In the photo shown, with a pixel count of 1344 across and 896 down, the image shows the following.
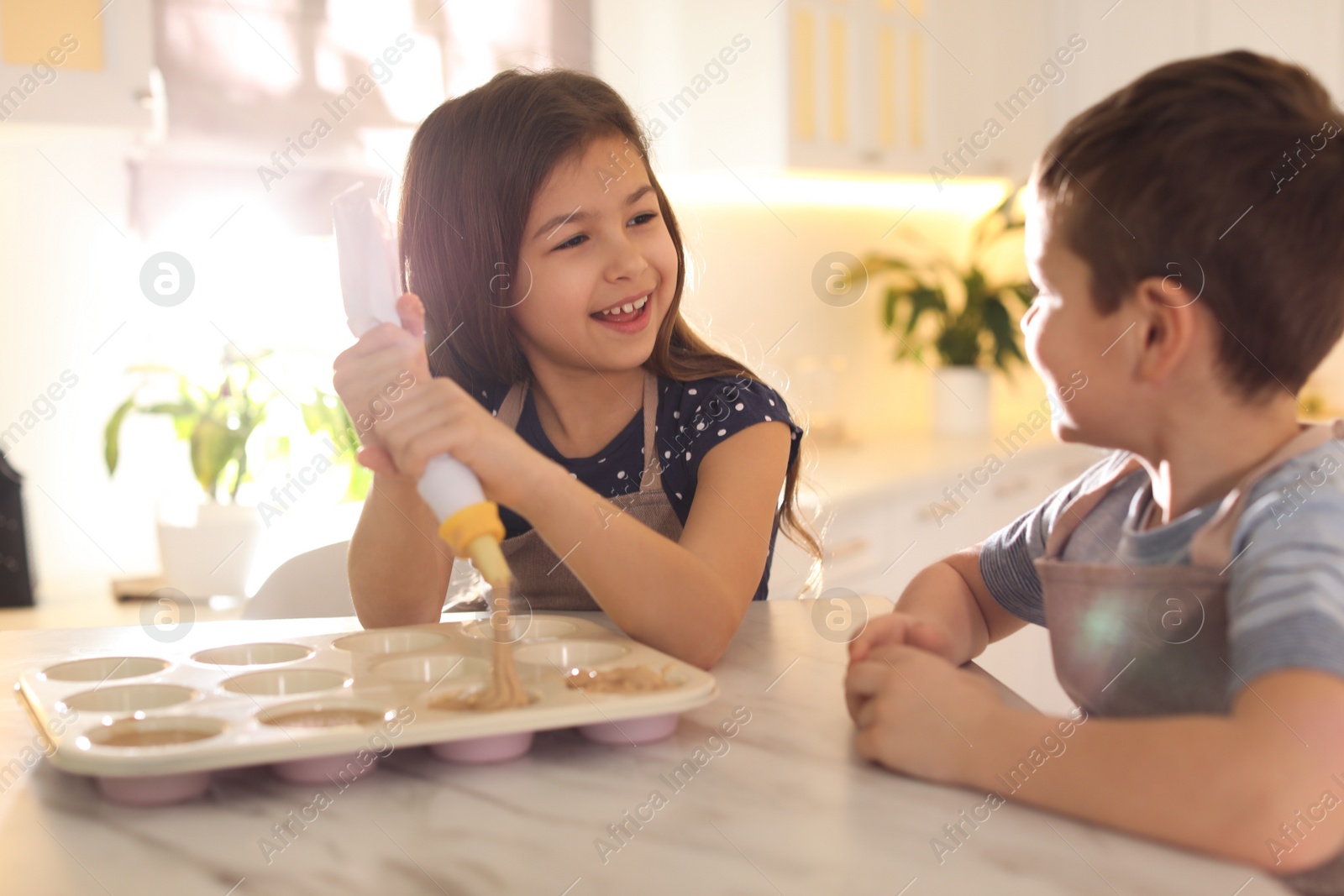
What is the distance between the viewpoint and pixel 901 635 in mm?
767

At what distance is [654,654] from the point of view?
740 millimetres

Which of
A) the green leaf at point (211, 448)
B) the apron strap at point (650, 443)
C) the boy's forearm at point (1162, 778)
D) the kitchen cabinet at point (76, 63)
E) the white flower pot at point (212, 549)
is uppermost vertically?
the kitchen cabinet at point (76, 63)

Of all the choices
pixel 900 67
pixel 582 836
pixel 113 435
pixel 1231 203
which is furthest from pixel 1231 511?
pixel 900 67

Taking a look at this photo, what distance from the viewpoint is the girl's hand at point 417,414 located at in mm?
713

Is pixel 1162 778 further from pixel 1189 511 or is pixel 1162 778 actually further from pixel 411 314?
pixel 411 314

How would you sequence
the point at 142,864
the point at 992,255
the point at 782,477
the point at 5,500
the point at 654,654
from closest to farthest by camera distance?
the point at 142,864 → the point at 654,654 → the point at 782,477 → the point at 5,500 → the point at 992,255

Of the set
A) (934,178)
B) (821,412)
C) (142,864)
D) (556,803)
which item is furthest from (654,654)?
(934,178)

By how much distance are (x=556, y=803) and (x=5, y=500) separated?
1674 millimetres

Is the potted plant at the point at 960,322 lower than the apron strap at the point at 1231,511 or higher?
lower

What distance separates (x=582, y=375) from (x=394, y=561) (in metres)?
0.30

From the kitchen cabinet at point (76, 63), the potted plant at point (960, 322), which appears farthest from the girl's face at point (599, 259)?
the potted plant at point (960, 322)

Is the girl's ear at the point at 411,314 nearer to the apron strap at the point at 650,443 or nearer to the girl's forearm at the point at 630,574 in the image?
the girl's forearm at the point at 630,574

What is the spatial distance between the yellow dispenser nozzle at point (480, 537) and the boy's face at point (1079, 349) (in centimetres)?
36

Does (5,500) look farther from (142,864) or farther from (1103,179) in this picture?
(1103,179)
